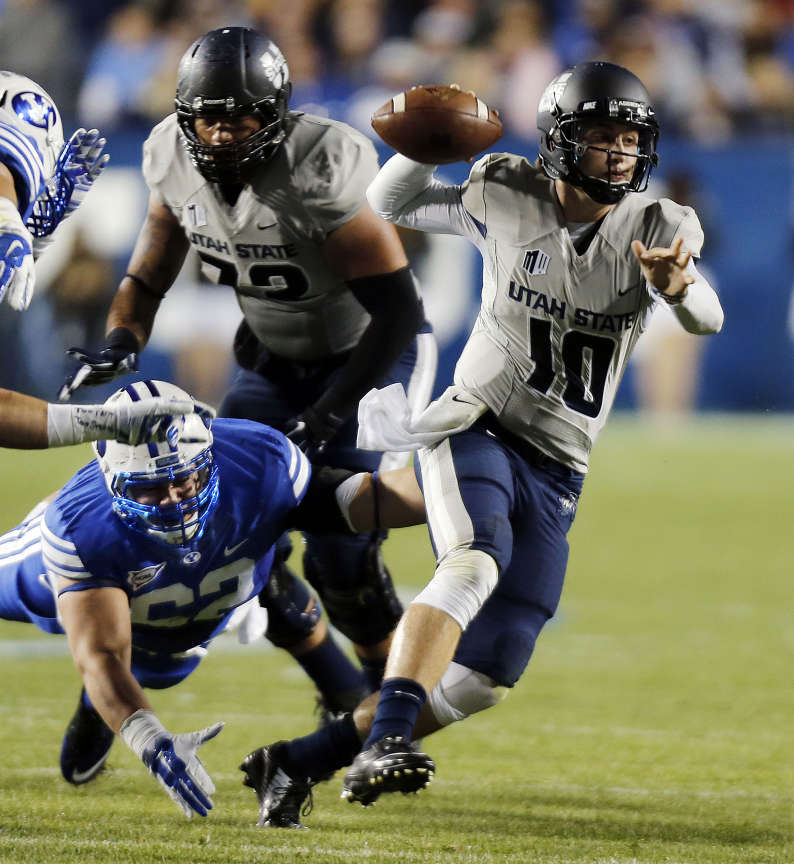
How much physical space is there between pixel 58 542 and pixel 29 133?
3.83 feet

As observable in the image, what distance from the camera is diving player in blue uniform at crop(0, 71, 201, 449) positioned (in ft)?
11.7

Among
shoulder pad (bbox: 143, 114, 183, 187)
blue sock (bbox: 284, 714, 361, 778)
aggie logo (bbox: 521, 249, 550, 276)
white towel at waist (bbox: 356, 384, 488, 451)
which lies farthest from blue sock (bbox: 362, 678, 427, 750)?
shoulder pad (bbox: 143, 114, 183, 187)

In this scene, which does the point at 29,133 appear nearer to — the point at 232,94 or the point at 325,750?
the point at 232,94

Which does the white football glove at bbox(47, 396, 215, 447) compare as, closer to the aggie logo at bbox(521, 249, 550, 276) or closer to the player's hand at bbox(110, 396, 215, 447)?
the player's hand at bbox(110, 396, 215, 447)

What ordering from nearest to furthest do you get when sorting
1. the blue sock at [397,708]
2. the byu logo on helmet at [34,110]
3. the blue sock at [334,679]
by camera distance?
the blue sock at [397,708] → the byu logo on helmet at [34,110] → the blue sock at [334,679]

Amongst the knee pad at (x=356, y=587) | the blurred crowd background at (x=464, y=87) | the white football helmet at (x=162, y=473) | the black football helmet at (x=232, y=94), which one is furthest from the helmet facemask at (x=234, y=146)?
the blurred crowd background at (x=464, y=87)

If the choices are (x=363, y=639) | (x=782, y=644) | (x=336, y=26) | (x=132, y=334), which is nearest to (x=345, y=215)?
(x=132, y=334)

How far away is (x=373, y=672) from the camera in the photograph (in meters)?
4.81

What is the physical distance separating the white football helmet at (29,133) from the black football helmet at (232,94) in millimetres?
368

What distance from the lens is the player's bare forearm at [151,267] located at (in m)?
4.62

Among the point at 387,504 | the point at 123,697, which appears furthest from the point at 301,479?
the point at 123,697

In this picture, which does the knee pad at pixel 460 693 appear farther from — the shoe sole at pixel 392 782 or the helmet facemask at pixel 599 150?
the helmet facemask at pixel 599 150

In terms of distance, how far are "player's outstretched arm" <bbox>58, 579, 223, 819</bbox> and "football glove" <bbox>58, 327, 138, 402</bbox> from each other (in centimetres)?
69

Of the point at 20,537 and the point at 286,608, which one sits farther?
the point at 286,608
